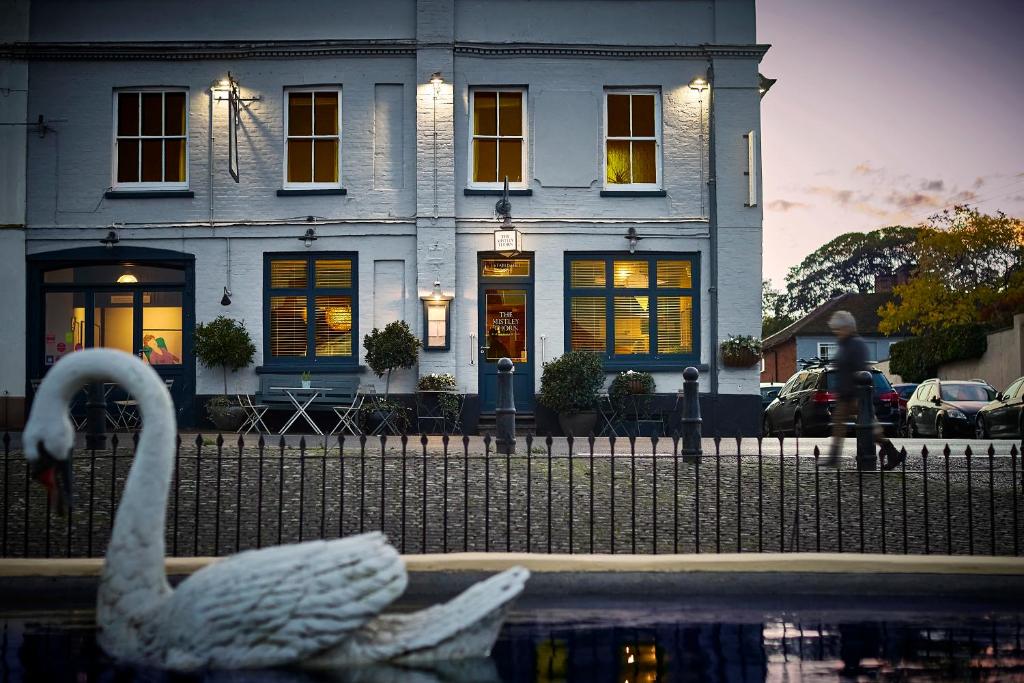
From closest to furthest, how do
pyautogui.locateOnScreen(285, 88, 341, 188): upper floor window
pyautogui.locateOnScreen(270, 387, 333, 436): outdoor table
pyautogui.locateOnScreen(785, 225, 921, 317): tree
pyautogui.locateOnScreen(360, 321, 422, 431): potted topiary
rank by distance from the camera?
pyautogui.locateOnScreen(270, 387, 333, 436): outdoor table, pyautogui.locateOnScreen(360, 321, 422, 431): potted topiary, pyautogui.locateOnScreen(285, 88, 341, 188): upper floor window, pyautogui.locateOnScreen(785, 225, 921, 317): tree

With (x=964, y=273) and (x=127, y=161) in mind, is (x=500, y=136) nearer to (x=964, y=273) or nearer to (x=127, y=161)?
(x=127, y=161)

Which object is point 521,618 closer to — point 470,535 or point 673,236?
point 470,535

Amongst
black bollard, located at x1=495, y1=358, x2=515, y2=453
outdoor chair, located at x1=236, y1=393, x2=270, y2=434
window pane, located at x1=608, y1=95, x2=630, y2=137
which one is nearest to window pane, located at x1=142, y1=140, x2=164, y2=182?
outdoor chair, located at x1=236, y1=393, x2=270, y2=434

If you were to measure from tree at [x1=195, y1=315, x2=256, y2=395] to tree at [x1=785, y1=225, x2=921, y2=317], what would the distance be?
65479 mm

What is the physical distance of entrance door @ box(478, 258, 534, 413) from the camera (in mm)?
20094

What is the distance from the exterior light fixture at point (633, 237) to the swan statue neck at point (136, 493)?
16.2 metres

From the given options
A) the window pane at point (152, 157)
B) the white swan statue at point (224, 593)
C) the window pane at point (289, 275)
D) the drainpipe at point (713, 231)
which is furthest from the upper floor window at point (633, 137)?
the white swan statue at point (224, 593)

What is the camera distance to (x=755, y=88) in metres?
20.2

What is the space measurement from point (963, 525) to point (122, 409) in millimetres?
15242

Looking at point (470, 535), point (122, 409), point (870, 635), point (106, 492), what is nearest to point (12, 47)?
point (122, 409)

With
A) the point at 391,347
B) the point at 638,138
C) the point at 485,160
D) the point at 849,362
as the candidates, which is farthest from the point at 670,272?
the point at 849,362

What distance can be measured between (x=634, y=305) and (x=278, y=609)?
1649 cm

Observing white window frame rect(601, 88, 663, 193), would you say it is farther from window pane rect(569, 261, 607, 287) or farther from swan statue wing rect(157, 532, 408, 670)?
swan statue wing rect(157, 532, 408, 670)

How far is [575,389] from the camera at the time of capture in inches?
739
